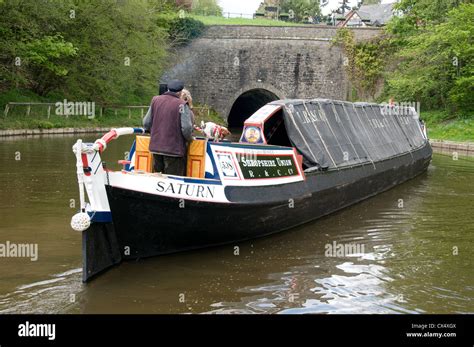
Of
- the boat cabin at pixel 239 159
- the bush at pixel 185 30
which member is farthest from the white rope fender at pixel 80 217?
the bush at pixel 185 30

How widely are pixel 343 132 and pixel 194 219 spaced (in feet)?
18.0

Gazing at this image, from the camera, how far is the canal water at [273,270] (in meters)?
5.72

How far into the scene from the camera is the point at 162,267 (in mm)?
6820

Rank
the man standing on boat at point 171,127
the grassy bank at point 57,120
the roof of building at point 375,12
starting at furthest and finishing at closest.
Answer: the roof of building at point 375,12 < the grassy bank at point 57,120 < the man standing on boat at point 171,127

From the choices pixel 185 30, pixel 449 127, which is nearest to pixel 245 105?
pixel 185 30

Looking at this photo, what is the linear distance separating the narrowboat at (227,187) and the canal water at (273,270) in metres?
0.23

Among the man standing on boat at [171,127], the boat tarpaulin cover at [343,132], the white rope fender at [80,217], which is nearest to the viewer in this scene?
the white rope fender at [80,217]

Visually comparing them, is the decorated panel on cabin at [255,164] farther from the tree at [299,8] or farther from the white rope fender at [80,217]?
the tree at [299,8]

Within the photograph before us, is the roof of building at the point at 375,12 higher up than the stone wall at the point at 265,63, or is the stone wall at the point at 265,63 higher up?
the roof of building at the point at 375,12

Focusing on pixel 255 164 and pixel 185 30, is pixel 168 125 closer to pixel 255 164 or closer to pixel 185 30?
A: pixel 255 164

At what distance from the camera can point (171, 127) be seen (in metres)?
7.27

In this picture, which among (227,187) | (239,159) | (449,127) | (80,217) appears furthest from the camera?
(449,127)

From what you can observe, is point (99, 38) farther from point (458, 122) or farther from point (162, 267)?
point (162, 267)

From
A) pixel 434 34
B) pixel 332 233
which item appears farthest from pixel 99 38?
pixel 332 233
